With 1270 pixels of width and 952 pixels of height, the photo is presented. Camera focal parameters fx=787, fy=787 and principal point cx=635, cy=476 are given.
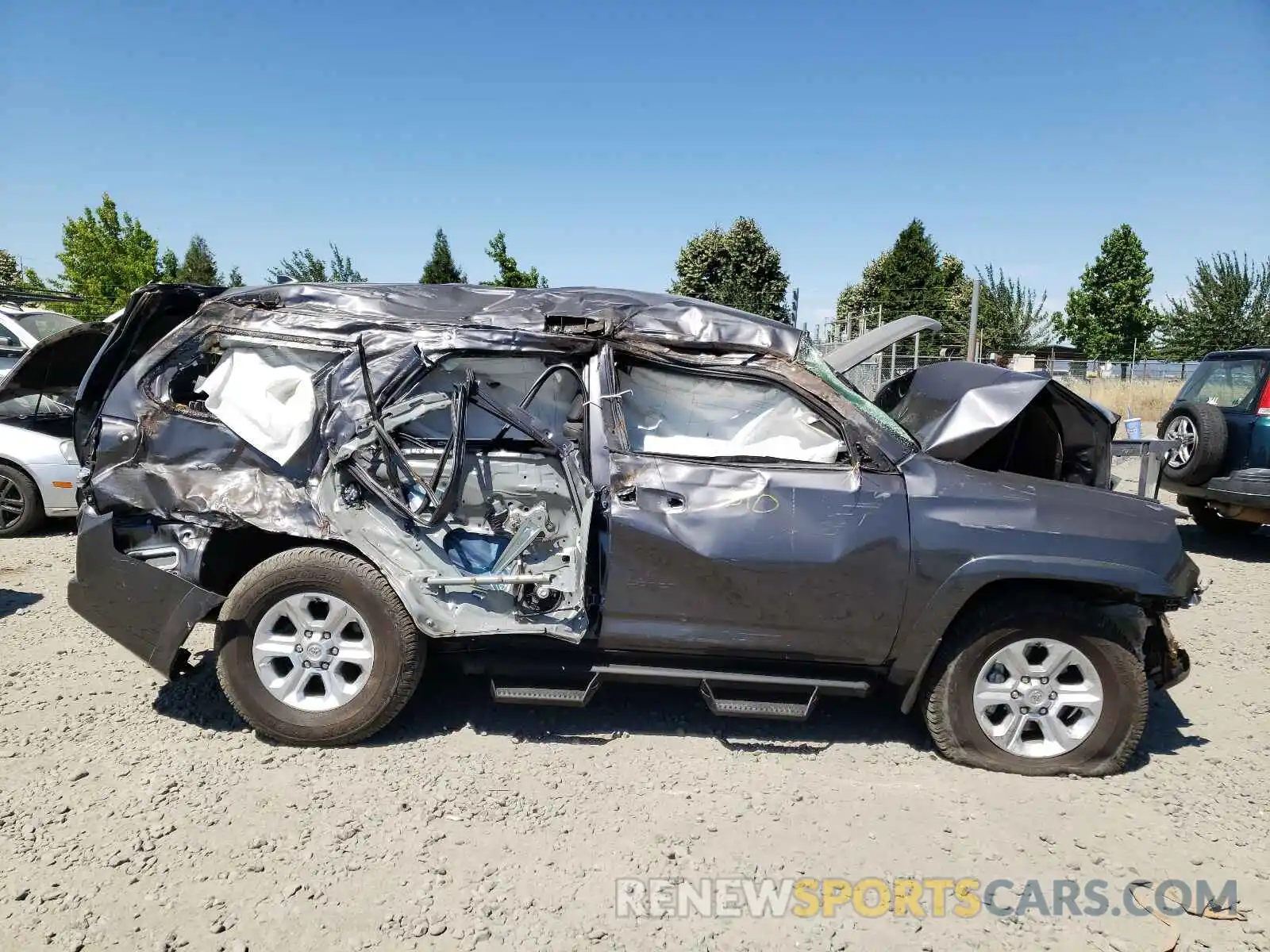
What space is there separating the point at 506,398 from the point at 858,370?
14.3 meters

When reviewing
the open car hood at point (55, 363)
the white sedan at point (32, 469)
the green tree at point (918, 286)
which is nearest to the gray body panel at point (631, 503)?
the open car hood at point (55, 363)

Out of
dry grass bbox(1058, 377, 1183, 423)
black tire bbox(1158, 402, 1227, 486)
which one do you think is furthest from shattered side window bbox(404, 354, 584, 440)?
dry grass bbox(1058, 377, 1183, 423)

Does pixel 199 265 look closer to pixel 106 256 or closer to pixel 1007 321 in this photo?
pixel 106 256

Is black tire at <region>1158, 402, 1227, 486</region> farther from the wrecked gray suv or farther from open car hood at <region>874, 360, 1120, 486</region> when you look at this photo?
the wrecked gray suv

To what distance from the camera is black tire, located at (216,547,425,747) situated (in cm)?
348

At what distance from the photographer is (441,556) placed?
3.57m

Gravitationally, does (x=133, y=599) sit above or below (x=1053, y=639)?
below

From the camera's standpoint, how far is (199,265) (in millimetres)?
41406

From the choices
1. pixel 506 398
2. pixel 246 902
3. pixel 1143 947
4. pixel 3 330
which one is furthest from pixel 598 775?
pixel 3 330

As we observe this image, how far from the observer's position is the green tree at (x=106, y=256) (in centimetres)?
2506

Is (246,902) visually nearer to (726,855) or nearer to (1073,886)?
(726,855)


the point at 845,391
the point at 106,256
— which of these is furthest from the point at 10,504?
the point at 106,256

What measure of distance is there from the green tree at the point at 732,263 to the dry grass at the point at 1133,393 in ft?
39.7

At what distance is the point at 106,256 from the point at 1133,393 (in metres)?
31.5
